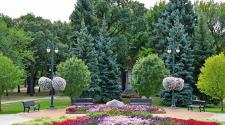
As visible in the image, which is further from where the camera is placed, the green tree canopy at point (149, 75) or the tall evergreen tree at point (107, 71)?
the tall evergreen tree at point (107, 71)

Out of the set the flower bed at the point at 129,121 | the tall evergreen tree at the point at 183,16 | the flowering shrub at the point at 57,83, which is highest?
the tall evergreen tree at the point at 183,16

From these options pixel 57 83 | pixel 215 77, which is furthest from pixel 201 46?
pixel 57 83

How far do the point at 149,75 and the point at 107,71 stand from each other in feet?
27.6

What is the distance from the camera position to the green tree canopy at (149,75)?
118 ft

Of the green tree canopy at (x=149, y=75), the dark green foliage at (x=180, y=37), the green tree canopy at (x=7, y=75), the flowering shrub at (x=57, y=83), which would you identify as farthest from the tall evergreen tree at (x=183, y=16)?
the green tree canopy at (x=7, y=75)

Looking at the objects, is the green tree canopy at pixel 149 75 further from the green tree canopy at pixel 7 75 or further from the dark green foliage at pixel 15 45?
the dark green foliage at pixel 15 45

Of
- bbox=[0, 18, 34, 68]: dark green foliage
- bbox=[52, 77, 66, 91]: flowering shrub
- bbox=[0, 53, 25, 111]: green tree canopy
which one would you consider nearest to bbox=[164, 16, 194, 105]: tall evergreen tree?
bbox=[52, 77, 66, 91]: flowering shrub

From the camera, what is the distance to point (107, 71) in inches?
1716

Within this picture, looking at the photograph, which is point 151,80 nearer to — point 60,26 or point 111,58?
point 111,58

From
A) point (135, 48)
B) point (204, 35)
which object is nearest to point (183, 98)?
point (204, 35)

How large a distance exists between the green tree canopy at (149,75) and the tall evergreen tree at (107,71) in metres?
6.98

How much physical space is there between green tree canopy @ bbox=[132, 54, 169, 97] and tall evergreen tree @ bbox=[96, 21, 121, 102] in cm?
698

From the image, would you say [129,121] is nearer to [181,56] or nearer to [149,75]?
[149,75]

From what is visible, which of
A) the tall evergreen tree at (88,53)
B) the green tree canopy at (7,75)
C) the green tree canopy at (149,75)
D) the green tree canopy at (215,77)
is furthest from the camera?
the tall evergreen tree at (88,53)
